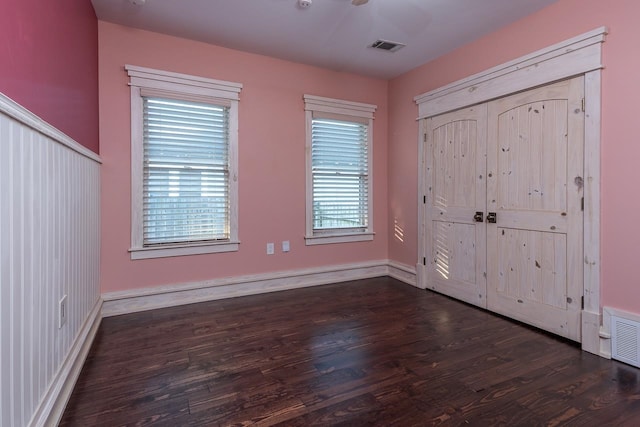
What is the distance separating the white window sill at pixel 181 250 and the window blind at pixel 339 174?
3.63 ft

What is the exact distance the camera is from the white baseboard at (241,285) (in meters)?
3.09

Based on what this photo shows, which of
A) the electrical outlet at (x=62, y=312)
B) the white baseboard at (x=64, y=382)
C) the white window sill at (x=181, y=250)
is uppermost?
the white window sill at (x=181, y=250)

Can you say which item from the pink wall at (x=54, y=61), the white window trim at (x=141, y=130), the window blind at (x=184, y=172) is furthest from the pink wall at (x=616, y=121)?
the pink wall at (x=54, y=61)

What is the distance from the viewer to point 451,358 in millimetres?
2227

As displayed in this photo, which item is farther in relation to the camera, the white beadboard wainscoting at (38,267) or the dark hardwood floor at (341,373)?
the dark hardwood floor at (341,373)

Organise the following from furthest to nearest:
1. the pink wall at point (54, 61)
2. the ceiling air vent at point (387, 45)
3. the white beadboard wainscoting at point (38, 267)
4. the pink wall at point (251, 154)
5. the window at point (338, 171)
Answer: the window at point (338, 171)
the ceiling air vent at point (387, 45)
the pink wall at point (251, 154)
the pink wall at point (54, 61)
the white beadboard wainscoting at point (38, 267)

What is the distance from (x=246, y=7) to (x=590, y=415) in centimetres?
358

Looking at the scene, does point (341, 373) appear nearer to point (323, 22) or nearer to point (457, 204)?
point (457, 204)

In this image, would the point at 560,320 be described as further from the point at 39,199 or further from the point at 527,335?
the point at 39,199

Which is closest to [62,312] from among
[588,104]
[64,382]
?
[64,382]

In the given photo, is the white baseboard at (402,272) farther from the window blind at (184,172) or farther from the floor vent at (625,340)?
the window blind at (184,172)

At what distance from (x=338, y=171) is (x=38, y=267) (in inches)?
127

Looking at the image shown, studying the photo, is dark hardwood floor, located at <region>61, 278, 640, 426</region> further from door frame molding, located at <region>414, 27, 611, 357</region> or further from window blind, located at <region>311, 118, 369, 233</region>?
window blind, located at <region>311, 118, 369, 233</region>

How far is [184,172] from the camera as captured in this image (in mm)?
3322
